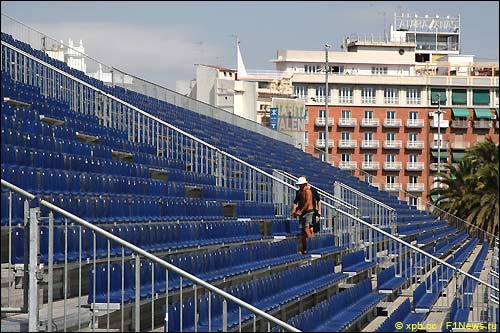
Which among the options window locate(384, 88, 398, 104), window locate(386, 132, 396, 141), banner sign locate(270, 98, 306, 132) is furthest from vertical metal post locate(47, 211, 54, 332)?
window locate(384, 88, 398, 104)

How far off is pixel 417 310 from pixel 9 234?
6401 mm

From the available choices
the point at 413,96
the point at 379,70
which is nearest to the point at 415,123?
the point at 413,96

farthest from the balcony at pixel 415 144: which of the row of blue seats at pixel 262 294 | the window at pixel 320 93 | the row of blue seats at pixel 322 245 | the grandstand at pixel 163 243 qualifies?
the row of blue seats at pixel 262 294

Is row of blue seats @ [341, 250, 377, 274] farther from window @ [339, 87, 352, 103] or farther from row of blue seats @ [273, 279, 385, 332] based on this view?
window @ [339, 87, 352, 103]

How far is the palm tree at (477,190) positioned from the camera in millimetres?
37344

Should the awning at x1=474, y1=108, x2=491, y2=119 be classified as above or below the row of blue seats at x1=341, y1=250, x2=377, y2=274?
above

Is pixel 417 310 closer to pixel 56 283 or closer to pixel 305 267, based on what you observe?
pixel 305 267

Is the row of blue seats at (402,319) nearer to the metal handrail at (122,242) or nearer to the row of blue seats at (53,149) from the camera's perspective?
the metal handrail at (122,242)

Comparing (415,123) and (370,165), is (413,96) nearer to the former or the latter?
(415,123)

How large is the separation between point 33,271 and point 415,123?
61.8 m

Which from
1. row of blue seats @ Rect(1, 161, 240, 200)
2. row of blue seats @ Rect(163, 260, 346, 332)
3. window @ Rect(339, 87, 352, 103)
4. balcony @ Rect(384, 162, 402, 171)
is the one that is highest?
window @ Rect(339, 87, 352, 103)

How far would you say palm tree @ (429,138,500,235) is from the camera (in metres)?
37.3

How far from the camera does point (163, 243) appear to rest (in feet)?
36.8

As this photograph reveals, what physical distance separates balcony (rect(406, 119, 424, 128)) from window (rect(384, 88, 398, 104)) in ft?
5.81
